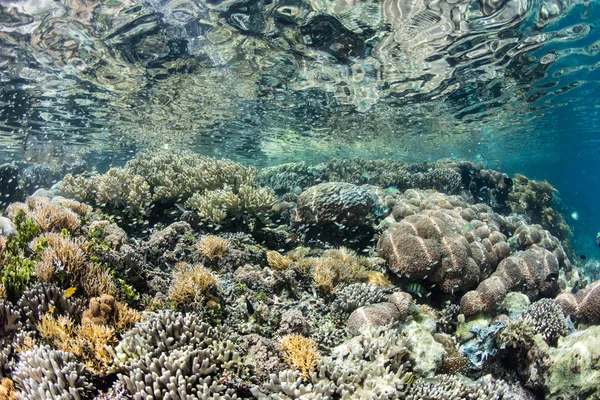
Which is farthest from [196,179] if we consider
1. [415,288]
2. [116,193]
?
[415,288]

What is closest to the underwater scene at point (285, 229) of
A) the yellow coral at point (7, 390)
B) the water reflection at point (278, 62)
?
the yellow coral at point (7, 390)

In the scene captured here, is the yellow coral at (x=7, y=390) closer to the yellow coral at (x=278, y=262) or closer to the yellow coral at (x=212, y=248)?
the yellow coral at (x=212, y=248)

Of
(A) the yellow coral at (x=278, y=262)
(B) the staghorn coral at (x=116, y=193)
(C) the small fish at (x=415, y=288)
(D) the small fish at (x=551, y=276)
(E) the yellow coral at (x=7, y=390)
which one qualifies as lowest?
(B) the staghorn coral at (x=116, y=193)

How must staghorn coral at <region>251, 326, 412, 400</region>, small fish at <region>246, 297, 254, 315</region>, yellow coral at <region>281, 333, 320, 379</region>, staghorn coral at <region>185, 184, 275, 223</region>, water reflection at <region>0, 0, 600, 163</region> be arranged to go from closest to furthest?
1. staghorn coral at <region>251, 326, 412, 400</region>
2. yellow coral at <region>281, 333, 320, 379</region>
3. small fish at <region>246, 297, 254, 315</region>
4. staghorn coral at <region>185, 184, 275, 223</region>
5. water reflection at <region>0, 0, 600, 163</region>

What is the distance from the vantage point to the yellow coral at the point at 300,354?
3.69 m

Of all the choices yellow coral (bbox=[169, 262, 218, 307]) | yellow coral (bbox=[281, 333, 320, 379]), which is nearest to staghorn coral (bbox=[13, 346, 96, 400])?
yellow coral (bbox=[169, 262, 218, 307])

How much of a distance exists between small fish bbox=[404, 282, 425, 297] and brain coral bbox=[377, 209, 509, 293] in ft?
0.58

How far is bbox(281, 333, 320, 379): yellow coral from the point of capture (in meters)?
3.69

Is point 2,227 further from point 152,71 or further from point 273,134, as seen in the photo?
point 273,134

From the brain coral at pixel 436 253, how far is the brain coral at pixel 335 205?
3.44 ft

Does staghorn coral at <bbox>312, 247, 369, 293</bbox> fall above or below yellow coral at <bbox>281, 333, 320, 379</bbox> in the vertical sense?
below

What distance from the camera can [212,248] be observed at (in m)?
6.07

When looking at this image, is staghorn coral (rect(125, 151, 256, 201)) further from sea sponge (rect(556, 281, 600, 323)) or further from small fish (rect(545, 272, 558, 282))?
sea sponge (rect(556, 281, 600, 323))

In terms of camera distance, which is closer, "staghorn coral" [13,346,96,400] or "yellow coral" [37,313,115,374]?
"staghorn coral" [13,346,96,400]
